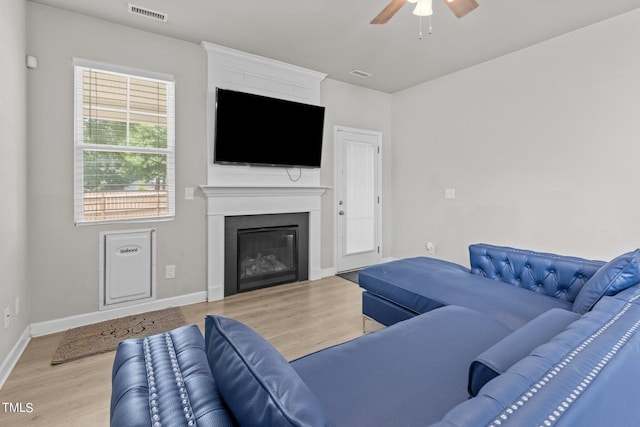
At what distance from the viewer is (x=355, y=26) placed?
313cm

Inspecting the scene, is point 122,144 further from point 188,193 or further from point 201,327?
point 201,327

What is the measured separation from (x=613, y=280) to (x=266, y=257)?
3309 millimetres

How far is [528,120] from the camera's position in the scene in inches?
143

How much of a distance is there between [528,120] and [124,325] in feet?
15.5

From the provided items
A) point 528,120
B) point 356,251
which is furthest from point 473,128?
point 356,251

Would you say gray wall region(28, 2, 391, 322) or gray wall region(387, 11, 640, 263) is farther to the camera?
gray wall region(387, 11, 640, 263)

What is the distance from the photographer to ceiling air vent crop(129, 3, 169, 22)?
9.23 feet

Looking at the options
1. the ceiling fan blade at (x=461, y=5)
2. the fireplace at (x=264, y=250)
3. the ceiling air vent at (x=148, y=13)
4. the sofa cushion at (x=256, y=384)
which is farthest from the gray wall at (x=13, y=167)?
the ceiling fan blade at (x=461, y=5)

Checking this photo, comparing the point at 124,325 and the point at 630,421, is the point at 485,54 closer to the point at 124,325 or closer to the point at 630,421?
the point at 630,421

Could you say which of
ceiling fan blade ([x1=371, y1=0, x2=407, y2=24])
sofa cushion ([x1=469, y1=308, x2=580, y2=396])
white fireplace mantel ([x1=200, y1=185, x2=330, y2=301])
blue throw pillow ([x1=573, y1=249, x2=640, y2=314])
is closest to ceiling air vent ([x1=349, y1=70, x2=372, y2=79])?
white fireplace mantel ([x1=200, y1=185, x2=330, y2=301])

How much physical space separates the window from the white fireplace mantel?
18.2 inches

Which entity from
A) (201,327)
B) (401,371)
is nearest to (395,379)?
(401,371)

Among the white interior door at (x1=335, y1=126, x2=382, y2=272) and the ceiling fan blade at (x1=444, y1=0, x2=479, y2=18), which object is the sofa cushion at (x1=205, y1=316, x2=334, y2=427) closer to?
the ceiling fan blade at (x1=444, y1=0, x2=479, y2=18)

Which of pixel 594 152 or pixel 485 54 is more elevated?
pixel 485 54
